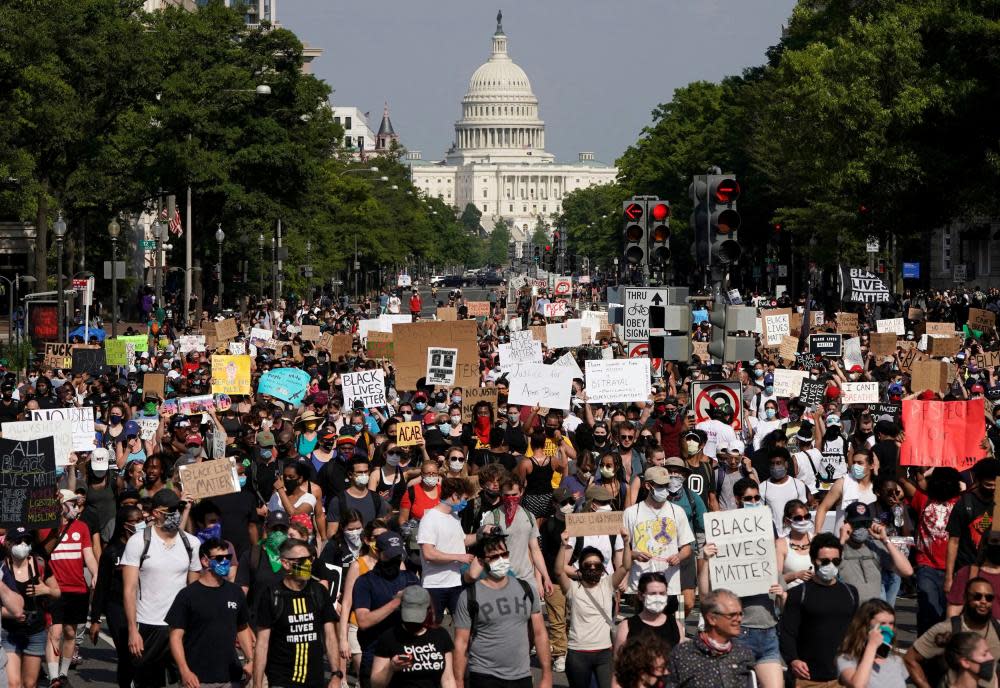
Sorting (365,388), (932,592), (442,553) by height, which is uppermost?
(365,388)

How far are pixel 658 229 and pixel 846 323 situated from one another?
40.2 feet

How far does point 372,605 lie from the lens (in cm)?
1152

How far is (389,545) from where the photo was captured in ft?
38.3

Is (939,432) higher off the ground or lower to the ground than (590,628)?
higher

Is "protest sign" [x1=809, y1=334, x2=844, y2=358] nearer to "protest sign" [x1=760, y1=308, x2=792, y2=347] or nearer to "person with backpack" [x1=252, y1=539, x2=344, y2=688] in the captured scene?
"protest sign" [x1=760, y1=308, x2=792, y2=347]

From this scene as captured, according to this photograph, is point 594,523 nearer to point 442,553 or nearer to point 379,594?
point 442,553

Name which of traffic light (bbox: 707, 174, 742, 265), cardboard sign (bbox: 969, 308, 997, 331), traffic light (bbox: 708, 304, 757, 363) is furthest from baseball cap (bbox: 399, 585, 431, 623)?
cardboard sign (bbox: 969, 308, 997, 331)

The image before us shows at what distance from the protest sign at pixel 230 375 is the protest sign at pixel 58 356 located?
6.64 metres

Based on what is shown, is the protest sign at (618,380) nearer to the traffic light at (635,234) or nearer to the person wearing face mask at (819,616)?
the traffic light at (635,234)

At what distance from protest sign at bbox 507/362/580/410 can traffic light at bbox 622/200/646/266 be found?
191cm

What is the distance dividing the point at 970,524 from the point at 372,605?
379cm

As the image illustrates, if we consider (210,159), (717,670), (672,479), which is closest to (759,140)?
(210,159)

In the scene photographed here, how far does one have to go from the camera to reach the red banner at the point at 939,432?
52.1ft

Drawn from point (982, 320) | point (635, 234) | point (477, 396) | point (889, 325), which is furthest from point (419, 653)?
point (982, 320)
